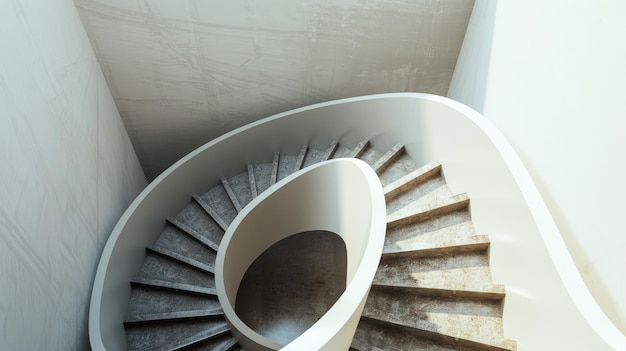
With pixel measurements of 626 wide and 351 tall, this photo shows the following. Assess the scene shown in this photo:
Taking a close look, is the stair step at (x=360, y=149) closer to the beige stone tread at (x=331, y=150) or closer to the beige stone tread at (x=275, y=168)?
the beige stone tread at (x=331, y=150)

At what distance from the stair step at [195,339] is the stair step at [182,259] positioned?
88 cm

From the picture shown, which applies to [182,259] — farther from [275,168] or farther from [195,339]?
[275,168]

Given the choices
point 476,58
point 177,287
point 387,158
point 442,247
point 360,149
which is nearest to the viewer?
point 442,247

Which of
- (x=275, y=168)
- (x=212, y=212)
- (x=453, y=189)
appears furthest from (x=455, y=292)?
(x=212, y=212)

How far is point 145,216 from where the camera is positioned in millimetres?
6531

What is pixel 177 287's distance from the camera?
20.0 ft

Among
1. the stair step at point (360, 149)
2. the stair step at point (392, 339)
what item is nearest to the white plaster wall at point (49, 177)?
the stair step at point (392, 339)

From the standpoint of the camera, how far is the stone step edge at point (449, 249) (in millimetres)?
4828

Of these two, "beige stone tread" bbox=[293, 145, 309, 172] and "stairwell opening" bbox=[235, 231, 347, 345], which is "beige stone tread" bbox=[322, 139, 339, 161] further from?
"stairwell opening" bbox=[235, 231, 347, 345]

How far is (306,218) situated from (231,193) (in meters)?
1.34

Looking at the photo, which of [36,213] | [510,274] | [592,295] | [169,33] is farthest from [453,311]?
[169,33]

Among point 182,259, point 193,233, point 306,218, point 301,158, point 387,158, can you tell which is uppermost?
point 301,158

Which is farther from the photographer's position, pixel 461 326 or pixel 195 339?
pixel 195 339

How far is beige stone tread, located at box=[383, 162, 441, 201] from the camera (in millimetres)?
5711
